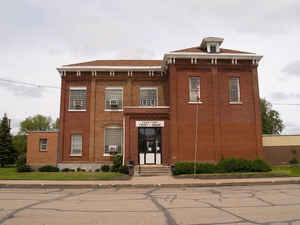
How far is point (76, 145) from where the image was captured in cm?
2388

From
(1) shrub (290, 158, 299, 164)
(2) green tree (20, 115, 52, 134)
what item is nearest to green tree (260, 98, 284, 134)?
(1) shrub (290, 158, 299, 164)

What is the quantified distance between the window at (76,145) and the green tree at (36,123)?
171ft

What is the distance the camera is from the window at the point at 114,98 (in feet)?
80.3

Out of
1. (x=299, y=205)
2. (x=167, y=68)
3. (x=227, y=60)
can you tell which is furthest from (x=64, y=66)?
(x=299, y=205)

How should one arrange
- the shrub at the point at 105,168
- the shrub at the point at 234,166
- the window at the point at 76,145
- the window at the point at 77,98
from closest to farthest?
the shrub at the point at 234,166, the shrub at the point at 105,168, the window at the point at 76,145, the window at the point at 77,98

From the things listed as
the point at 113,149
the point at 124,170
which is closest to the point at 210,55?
the point at 124,170

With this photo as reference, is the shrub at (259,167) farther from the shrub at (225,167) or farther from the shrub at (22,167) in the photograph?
the shrub at (22,167)

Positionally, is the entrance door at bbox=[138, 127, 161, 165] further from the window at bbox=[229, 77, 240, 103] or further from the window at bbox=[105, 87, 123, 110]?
the window at bbox=[229, 77, 240, 103]

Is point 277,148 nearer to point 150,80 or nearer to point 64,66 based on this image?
point 150,80

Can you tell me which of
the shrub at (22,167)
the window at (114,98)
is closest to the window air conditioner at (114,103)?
the window at (114,98)

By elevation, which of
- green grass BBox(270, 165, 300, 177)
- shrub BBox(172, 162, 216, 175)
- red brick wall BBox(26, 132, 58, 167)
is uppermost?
red brick wall BBox(26, 132, 58, 167)

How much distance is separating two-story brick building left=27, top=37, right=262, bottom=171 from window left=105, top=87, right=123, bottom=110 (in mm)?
92

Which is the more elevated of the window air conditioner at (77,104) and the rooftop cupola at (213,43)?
the rooftop cupola at (213,43)

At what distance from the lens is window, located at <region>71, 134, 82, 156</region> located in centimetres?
2370
